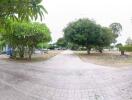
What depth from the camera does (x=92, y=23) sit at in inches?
2362

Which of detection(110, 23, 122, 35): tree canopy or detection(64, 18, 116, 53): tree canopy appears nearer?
detection(64, 18, 116, 53): tree canopy

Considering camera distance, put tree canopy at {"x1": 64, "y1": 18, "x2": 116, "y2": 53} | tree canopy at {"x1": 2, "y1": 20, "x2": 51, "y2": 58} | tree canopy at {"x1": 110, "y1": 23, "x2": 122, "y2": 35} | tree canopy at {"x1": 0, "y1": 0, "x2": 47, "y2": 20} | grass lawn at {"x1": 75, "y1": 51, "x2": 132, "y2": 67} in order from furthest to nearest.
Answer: tree canopy at {"x1": 110, "y1": 23, "x2": 122, "y2": 35} → tree canopy at {"x1": 64, "y1": 18, "x2": 116, "y2": 53} → tree canopy at {"x1": 2, "y1": 20, "x2": 51, "y2": 58} → grass lawn at {"x1": 75, "y1": 51, "x2": 132, "y2": 67} → tree canopy at {"x1": 0, "y1": 0, "x2": 47, "y2": 20}

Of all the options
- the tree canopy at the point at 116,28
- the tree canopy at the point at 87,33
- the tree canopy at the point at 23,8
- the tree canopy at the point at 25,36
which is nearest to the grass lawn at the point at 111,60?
the tree canopy at the point at 25,36

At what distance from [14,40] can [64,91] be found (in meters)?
23.8

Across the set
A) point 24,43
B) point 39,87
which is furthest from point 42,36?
point 39,87

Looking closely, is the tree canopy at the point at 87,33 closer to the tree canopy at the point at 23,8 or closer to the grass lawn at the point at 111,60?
the grass lawn at the point at 111,60

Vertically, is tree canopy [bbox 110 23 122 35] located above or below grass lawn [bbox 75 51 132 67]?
above

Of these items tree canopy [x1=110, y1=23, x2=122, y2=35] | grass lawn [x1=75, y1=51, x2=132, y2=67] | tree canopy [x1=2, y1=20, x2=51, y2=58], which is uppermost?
tree canopy [x1=110, y1=23, x2=122, y2=35]

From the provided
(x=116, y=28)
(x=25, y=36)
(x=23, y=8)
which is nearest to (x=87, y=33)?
(x=25, y=36)

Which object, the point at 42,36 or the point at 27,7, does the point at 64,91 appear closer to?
the point at 27,7

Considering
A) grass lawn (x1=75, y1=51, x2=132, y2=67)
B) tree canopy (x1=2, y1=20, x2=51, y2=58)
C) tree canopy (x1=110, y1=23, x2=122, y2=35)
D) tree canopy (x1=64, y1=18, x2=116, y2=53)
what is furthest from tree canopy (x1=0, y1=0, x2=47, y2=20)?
tree canopy (x1=110, y1=23, x2=122, y2=35)

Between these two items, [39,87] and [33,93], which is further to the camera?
[39,87]

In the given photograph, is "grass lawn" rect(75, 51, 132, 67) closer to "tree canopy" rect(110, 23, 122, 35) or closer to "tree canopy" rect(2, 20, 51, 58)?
"tree canopy" rect(2, 20, 51, 58)

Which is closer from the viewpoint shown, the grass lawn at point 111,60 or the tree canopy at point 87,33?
the grass lawn at point 111,60
